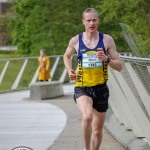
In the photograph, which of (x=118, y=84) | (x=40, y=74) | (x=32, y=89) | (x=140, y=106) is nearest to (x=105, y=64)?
(x=140, y=106)

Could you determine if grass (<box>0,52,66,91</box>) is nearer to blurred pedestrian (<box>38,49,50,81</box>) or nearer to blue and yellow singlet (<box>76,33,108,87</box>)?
blurred pedestrian (<box>38,49,50,81</box>)

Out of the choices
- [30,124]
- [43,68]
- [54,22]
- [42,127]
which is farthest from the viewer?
[54,22]

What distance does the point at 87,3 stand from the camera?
46.1m

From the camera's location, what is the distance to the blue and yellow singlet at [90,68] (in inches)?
288

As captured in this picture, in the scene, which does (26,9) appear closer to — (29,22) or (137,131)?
(29,22)

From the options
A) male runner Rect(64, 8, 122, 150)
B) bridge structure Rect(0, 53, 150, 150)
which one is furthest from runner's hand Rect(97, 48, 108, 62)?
bridge structure Rect(0, 53, 150, 150)

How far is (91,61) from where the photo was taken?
7.26 metres

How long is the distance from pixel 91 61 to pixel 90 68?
125 mm

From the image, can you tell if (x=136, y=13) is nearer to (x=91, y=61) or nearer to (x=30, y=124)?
(x=30, y=124)

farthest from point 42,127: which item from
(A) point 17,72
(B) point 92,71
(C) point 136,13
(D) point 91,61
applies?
(A) point 17,72

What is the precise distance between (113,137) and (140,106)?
1.61 m

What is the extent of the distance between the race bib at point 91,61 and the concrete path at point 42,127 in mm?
1934

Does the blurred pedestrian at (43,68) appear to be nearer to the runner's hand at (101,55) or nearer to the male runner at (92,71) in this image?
the male runner at (92,71)

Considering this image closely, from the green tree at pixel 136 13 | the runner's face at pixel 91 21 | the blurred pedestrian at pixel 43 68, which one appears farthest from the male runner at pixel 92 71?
the blurred pedestrian at pixel 43 68
